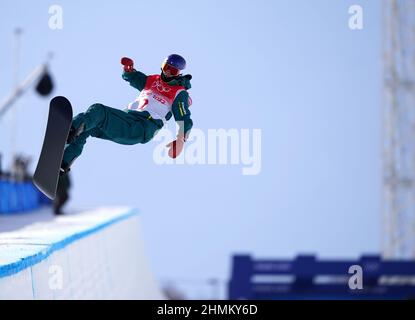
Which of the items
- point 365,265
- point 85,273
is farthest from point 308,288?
point 85,273

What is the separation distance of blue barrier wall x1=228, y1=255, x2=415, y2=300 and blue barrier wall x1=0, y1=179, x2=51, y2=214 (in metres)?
4.60

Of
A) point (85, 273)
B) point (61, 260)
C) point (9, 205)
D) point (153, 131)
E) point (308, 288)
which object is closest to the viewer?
point (153, 131)

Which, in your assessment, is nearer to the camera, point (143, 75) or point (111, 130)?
point (111, 130)

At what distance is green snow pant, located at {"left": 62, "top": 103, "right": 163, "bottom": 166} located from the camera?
22.9ft

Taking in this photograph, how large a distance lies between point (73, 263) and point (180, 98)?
89.5 inches

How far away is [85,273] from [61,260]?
1.39m

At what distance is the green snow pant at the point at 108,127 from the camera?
6.97 meters

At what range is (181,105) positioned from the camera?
291 inches
